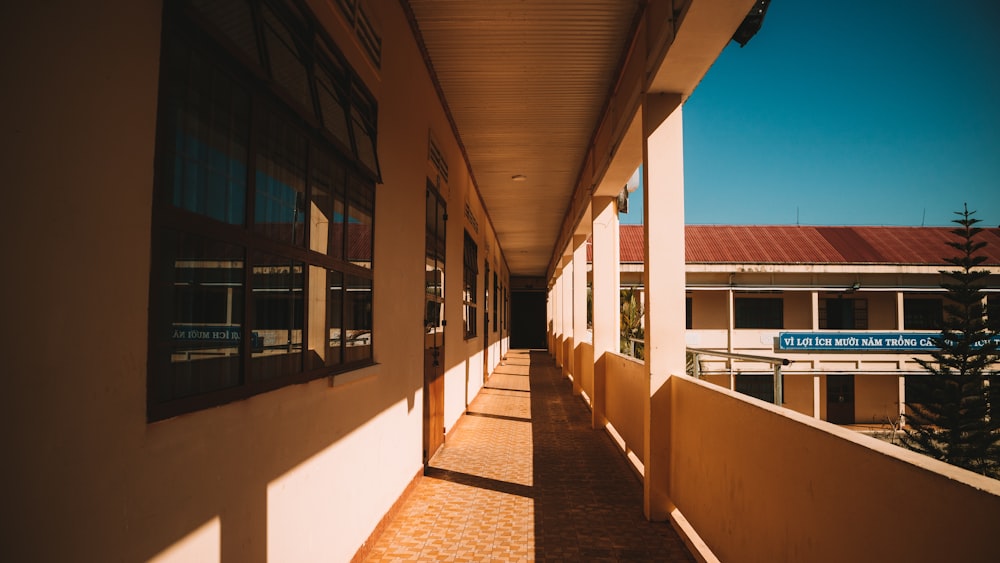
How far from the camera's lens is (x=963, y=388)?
13773 millimetres

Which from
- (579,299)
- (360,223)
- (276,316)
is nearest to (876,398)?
(579,299)

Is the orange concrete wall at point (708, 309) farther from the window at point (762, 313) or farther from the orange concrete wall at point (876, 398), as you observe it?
the orange concrete wall at point (876, 398)

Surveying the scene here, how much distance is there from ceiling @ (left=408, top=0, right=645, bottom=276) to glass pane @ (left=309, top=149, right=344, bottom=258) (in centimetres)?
201

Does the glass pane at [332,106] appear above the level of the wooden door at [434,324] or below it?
above

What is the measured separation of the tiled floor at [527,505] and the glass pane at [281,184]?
218 centimetres

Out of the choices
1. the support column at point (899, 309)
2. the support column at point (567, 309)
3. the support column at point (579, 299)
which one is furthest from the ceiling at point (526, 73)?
the support column at point (899, 309)

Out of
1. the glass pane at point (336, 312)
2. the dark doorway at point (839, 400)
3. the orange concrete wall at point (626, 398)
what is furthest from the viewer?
the dark doorway at point (839, 400)

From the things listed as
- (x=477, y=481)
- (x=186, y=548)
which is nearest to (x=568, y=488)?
(x=477, y=481)

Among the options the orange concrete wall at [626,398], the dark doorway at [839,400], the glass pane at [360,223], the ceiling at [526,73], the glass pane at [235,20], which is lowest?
the dark doorway at [839,400]

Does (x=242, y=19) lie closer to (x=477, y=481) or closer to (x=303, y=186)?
(x=303, y=186)

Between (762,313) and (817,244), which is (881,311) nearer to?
(817,244)

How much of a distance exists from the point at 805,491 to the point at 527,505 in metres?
2.66

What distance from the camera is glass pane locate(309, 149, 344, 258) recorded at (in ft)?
8.53

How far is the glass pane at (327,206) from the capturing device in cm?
260
